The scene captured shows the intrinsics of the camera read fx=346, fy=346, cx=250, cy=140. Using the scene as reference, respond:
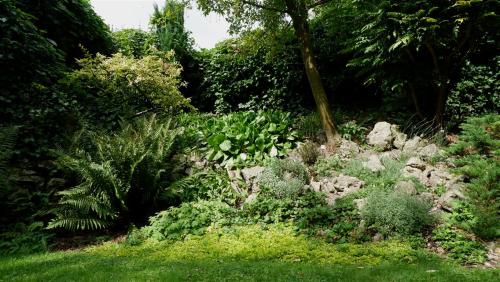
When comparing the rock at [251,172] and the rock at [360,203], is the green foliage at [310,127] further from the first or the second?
the rock at [360,203]

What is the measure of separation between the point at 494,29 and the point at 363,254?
5.98 meters

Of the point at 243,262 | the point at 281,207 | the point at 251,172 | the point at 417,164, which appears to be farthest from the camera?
the point at 251,172

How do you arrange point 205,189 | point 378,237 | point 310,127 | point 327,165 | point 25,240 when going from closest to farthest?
1. point 378,237
2. point 25,240
3. point 205,189
4. point 327,165
5. point 310,127

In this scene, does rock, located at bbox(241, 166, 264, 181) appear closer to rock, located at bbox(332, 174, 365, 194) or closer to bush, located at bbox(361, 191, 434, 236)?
rock, located at bbox(332, 174, 365, 194)

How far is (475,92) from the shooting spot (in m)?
9.01

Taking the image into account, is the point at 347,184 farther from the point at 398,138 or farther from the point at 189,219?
the point at 189,219

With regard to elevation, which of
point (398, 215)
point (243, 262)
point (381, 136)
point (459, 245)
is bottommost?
point (459, 245)

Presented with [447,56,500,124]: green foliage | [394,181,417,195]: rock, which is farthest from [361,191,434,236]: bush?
[447,56,500,124]: green foliage

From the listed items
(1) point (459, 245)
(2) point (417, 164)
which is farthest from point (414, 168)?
(1) point (459, 245)

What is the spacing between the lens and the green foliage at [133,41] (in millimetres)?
12080

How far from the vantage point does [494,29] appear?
7.25m

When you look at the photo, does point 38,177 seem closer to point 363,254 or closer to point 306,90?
point 363,254

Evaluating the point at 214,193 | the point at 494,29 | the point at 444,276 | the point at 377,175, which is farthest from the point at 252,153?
the point at 494,29

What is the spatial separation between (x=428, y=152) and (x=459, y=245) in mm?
3114
